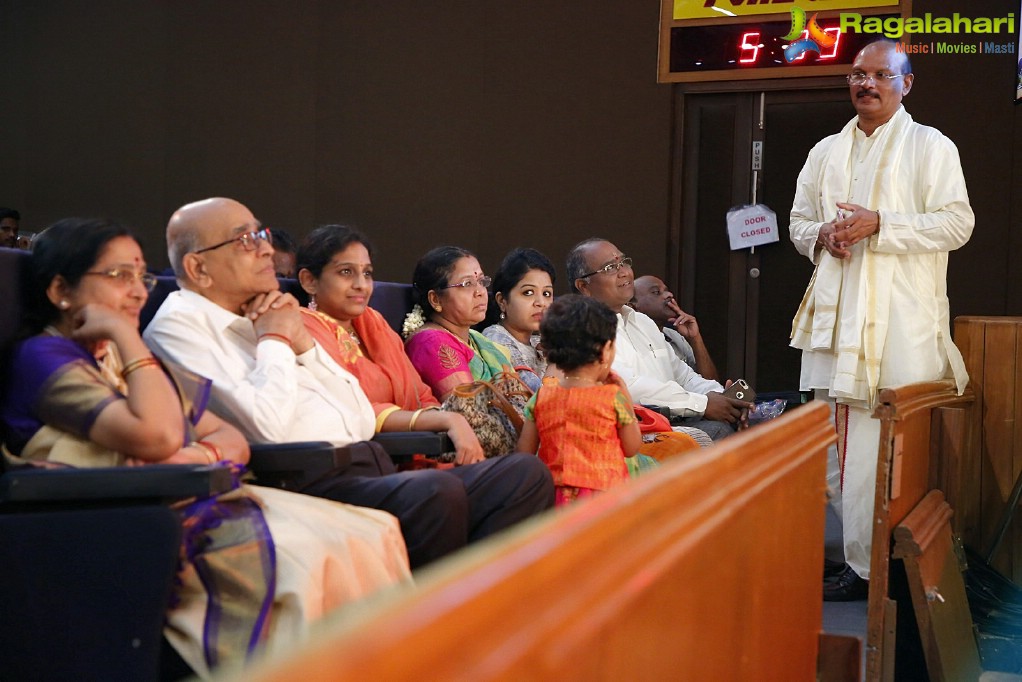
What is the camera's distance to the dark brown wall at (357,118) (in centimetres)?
588

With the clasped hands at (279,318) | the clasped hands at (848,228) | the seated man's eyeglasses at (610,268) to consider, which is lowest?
the clasped hands at (279,318)

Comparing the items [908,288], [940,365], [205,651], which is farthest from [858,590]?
[205,651]

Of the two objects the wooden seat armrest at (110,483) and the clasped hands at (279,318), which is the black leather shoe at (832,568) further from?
the wooden seat armrest at (110,483)

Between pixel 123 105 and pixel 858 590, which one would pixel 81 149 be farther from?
A: pixel 858 590

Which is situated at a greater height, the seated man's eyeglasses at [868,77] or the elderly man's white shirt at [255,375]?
the seated man's eyeglasses at [868,77]

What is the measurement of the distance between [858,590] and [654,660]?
2877mm

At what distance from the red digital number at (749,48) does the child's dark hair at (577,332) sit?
346 centimetres

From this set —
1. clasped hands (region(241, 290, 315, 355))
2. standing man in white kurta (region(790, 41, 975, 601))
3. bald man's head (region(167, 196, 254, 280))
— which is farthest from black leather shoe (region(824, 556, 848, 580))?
bald man's head (region(167, 196, 254, 280))

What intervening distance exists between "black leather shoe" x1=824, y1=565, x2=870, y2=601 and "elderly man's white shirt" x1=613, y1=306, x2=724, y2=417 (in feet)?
2.42

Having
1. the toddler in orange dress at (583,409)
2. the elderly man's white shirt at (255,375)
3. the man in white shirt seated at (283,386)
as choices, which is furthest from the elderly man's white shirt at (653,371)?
the elderly man's white shirt at (255,375)

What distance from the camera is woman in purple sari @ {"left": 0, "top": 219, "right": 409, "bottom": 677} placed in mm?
1605

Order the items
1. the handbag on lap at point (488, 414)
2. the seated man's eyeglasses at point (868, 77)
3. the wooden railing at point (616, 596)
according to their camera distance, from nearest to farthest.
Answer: the wooden railing at point (616, 596) → the handbag on lap at point (488, 414) → the seated man's eyeglasses at point (868, 77)

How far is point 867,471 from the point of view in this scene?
11.3ft

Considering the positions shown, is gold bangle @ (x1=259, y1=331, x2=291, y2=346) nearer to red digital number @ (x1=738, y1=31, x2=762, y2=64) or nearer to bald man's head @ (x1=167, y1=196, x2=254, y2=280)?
bald man's head @ (x1=167, y1=196, x2=254, y2=280)
